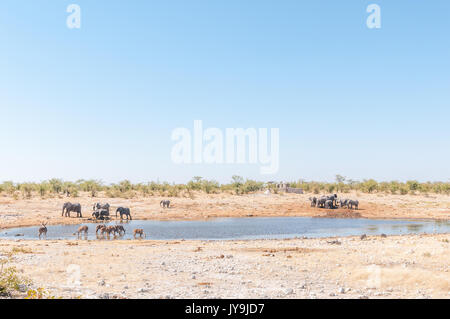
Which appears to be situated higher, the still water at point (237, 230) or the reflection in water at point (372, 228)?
the still water at point (237, 230)

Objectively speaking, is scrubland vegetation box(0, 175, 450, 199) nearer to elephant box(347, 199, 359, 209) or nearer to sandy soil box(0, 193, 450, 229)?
sandy soil box(0, 193, 450, 229)

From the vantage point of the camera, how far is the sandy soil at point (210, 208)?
112ft

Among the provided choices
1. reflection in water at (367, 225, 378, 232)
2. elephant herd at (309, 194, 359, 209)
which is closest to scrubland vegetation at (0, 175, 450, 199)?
elephant herd at (309, 194, 359, 209)

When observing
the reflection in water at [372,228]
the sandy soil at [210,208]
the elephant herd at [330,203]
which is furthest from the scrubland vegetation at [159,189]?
the reflection in water at [372,228]

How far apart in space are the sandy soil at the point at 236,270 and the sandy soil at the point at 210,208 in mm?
16383

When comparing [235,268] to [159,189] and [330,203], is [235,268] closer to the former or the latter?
[330,203]

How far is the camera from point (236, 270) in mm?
12688

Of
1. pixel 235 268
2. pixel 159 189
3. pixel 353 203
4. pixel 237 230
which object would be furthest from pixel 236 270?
pixel 159 189

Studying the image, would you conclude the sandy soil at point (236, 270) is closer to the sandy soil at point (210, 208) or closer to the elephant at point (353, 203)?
the sandy soil at point (210, 208)

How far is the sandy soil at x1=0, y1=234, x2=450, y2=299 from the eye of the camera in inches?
385

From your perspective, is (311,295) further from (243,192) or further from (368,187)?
(368,187)

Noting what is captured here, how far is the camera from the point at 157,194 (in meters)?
53.2

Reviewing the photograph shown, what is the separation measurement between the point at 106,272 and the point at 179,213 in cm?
2681
